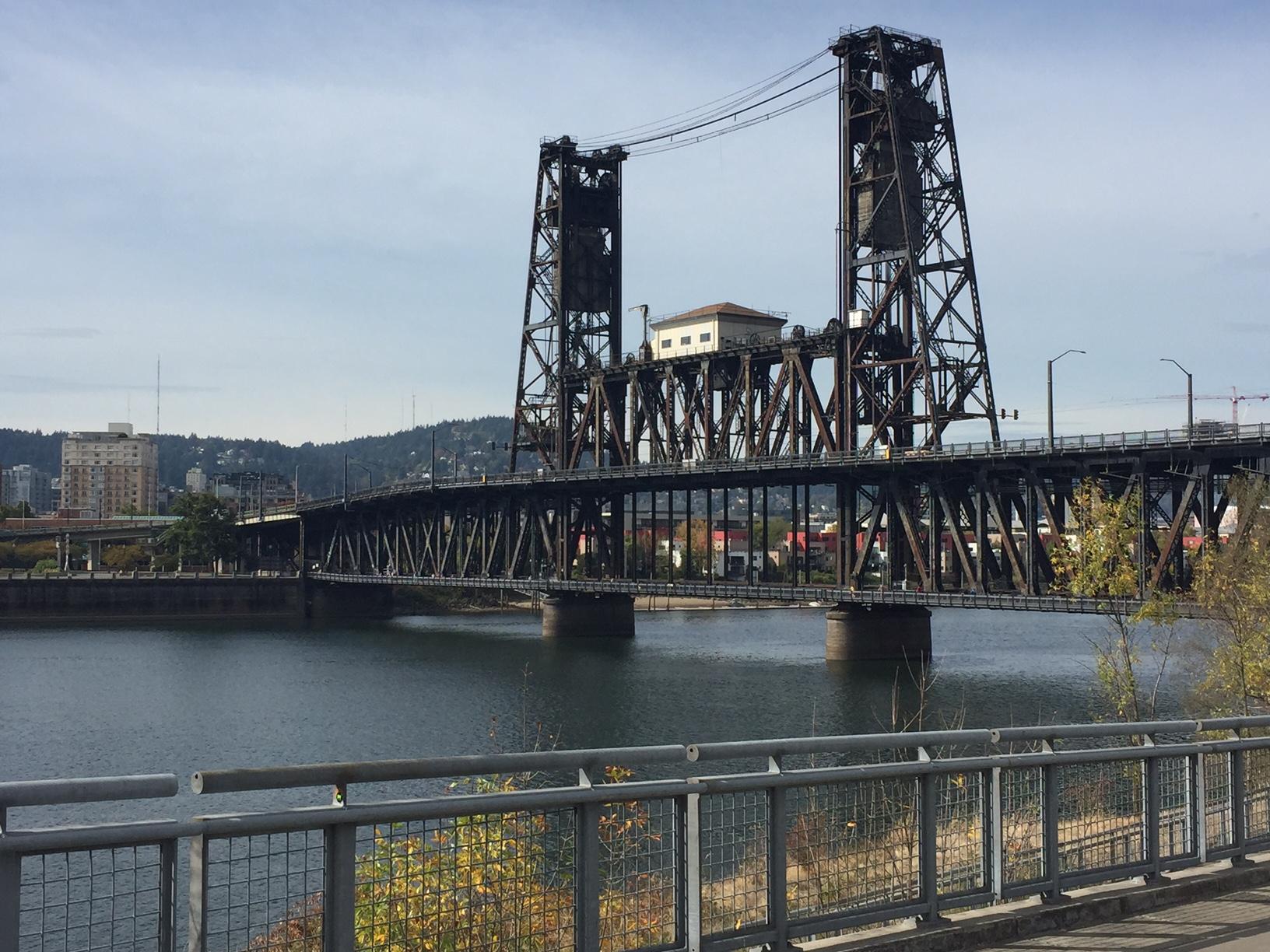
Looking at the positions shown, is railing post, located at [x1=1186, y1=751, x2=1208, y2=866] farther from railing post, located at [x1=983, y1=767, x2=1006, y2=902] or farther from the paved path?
railing post, located at [x1=983, y1=767, x2=1006, y2=902]

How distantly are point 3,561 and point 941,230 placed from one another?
5695 inches

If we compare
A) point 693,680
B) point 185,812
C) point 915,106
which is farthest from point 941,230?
point 185,812

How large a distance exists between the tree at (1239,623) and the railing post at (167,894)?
96.8 feet

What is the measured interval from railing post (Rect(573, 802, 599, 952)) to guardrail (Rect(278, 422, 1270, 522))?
62.5 metres

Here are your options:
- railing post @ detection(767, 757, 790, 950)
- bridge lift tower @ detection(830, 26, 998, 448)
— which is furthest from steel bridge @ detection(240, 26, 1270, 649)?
railing post @ detection(767, 757, 790, 950)

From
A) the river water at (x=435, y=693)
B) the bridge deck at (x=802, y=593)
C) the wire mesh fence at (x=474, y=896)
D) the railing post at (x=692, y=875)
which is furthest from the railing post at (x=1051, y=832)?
the bridge deck at (x=802, y=593)

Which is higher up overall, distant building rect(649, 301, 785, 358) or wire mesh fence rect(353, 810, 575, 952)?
distant building rect(649, 301, 785, 358)

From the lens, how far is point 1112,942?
476 inches

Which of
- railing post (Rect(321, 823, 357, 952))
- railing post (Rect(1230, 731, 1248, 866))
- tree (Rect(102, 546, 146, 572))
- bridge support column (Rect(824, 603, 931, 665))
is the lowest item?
bridge support column (Rect(824, 603, 931, 665))

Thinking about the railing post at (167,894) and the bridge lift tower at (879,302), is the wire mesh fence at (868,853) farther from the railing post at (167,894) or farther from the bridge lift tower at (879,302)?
the bridge lift tower at (879,302)

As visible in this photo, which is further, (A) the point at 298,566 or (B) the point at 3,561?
(B) the point at 3,561

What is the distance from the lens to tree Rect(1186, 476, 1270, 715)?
36625 mm

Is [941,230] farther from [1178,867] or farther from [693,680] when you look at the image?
[1178,867]

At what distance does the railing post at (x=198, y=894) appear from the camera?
8.32 m
